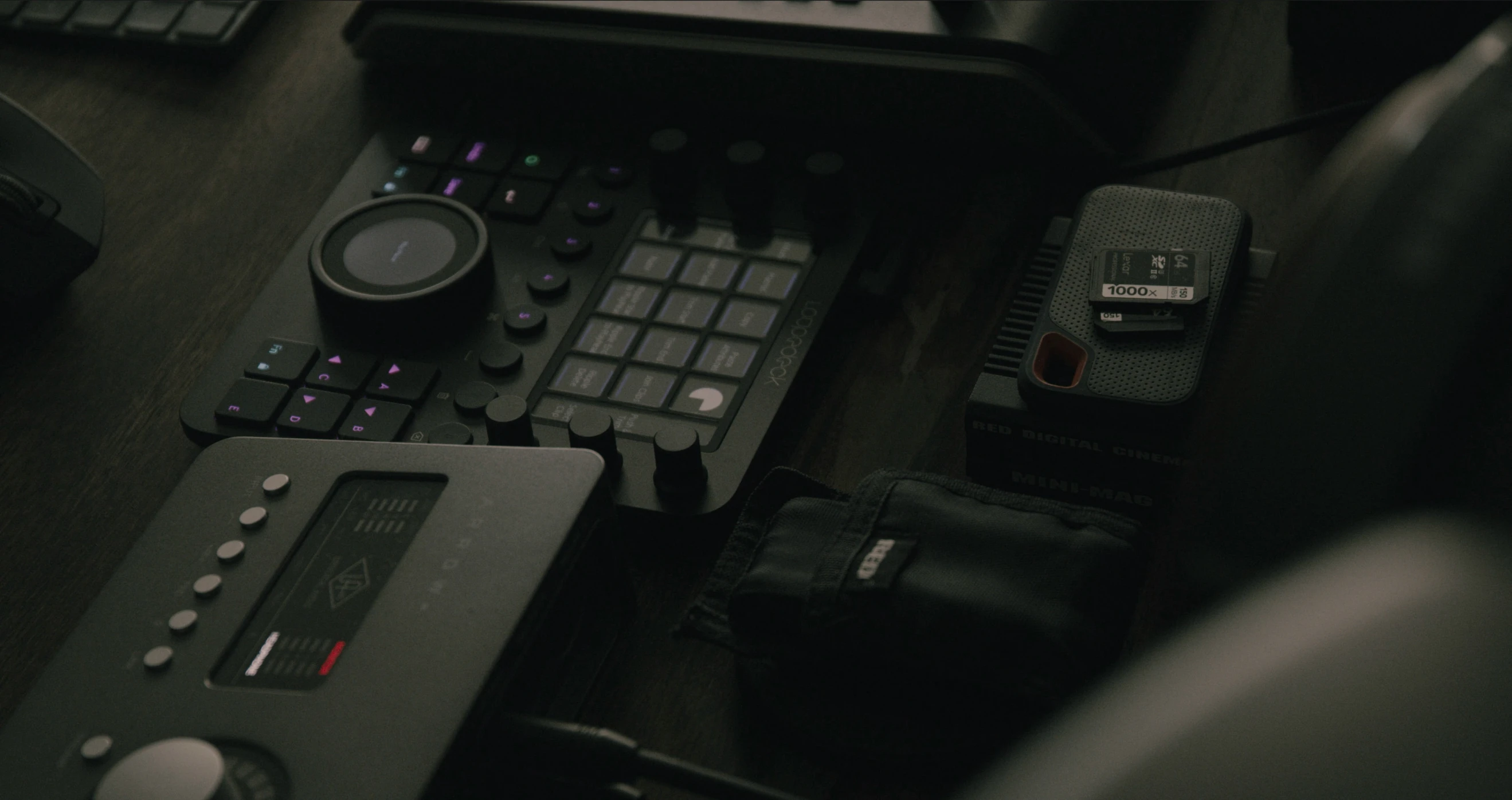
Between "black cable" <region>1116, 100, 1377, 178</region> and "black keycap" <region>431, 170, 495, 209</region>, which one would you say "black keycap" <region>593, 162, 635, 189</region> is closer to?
"black keycap" <region>431, 170, 495, 209</region>

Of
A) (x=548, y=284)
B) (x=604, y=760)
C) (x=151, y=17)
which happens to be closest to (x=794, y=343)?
(x=548, y=284)

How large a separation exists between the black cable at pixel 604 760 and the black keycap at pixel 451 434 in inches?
6.4

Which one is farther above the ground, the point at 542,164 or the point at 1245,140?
the point at 1245,140

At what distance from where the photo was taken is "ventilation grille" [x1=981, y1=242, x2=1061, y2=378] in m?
0.56

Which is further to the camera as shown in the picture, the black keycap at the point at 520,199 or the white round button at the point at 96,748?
the black keycap at the point at 520,199

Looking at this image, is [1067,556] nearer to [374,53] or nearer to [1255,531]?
[1255,531]

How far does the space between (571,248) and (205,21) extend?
0.38 metres

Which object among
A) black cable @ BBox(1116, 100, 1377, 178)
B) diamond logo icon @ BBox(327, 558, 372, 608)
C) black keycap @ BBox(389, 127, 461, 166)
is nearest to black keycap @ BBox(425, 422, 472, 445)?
diamond logo icon @ BBox(327, 558, 372, 608)

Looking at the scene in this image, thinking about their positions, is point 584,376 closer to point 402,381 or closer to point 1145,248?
point 402,381

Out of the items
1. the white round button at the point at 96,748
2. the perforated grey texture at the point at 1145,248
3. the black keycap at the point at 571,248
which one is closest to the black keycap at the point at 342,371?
the black keycap at the point at 571,248

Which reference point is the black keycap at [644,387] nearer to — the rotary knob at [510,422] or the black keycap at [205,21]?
the rotary knob at [510,422]

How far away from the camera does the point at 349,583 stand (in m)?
0.48

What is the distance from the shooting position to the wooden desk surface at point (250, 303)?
547 millimetres

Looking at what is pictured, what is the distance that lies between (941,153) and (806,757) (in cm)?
37
